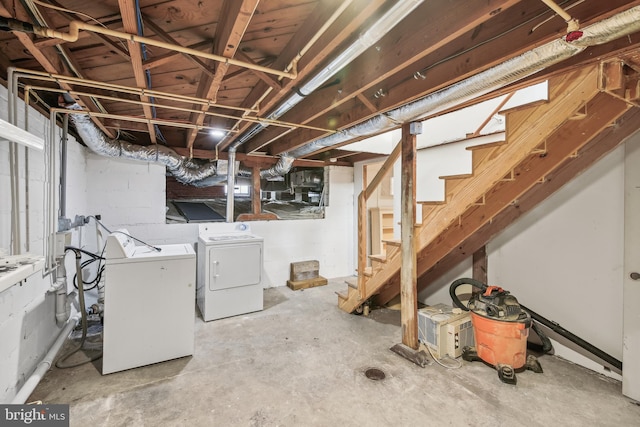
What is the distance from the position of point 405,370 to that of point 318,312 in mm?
1379

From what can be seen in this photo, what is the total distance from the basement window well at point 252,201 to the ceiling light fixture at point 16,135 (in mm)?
2611

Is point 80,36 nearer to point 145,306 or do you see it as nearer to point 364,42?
point 364,42

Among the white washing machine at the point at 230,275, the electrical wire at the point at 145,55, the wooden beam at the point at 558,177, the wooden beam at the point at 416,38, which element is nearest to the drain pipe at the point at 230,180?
the white washing machine at the point at 230,275

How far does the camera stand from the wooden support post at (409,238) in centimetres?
241

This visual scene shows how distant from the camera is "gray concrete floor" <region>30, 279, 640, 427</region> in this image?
1.77 meters

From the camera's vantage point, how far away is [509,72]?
1.41m

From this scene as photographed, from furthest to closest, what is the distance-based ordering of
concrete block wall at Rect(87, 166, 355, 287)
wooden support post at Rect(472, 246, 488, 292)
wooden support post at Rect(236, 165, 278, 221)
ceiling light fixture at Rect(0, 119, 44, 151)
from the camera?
wooden support post at Rect(236, 165, 278, 221) < concrete block wall at Rect(87, 166, 355, 287) < wooden support post at Rect(472, 246, 488, 292) < ceiling light fixture at Rect(0, 119, 44, 151)

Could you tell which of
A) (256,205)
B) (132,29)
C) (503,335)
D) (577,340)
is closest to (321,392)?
(503,335)

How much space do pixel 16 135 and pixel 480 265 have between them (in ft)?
12.2

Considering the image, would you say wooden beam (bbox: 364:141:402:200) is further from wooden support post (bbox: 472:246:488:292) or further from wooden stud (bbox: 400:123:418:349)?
wooden support post (bbox: 472:246:488:292)

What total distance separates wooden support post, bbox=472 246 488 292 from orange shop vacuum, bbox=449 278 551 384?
636mm

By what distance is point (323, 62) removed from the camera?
159 centimetres

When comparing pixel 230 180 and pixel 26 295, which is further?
pixel 230 180

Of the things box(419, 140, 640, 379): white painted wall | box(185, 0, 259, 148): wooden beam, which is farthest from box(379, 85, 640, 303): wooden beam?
box(185, 0, 259, 148): wooden beam
